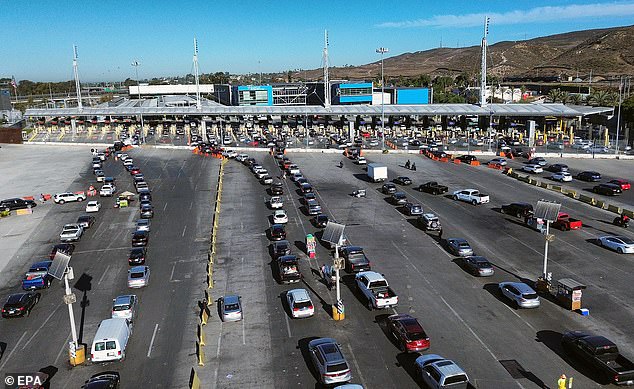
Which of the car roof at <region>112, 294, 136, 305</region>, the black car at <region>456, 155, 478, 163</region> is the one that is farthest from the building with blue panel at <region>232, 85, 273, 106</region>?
the car roof at <region>112, 294, 136, 305</region>

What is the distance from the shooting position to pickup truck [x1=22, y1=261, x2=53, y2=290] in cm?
2878

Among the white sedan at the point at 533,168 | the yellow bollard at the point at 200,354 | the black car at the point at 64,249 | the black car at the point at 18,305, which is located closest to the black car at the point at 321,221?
the black car at the point at 64,249

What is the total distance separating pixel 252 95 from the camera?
156 meters

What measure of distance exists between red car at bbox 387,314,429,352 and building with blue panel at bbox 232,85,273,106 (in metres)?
141

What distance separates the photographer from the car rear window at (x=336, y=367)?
18.0 metres

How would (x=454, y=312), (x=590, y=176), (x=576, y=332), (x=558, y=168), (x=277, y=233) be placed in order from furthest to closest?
(x=558, y=168) → (x=590, y=176) → (x=277, y=233) → (x=454, y=312) → (x=576, y=332)

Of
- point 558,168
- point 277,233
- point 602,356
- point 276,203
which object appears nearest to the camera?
point 602,356

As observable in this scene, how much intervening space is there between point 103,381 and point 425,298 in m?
15.8

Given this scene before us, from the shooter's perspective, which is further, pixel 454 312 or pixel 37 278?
pixel 37 278

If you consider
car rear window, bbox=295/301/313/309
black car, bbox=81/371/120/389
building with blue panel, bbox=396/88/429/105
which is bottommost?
black car, bbox=81/371/120/389

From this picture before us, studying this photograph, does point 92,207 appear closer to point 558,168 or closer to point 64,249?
point 64,249

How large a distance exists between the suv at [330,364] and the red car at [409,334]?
3098 mm

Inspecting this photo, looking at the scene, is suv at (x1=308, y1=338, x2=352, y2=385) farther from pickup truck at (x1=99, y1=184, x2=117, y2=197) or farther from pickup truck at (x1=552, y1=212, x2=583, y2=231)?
pickup truck at (x1=99, y1=184, x2=117, y2=197)

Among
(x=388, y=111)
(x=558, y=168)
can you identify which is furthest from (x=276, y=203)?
(x=388, y=111)
